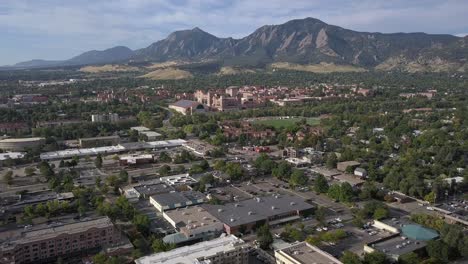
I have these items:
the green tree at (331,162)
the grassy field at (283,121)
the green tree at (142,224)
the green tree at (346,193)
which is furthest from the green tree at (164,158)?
the grassy field at (283,121)

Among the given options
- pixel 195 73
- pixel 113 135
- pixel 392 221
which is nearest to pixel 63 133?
pixel 113 135

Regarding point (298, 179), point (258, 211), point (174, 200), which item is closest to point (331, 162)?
point (298, 179)

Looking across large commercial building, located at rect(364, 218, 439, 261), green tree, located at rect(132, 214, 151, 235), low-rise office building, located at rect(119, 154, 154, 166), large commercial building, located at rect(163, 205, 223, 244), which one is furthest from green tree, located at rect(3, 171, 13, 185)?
large commercial building, located at rect(364, 218, 439, 261)

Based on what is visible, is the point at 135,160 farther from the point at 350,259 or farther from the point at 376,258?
the point at 376,258

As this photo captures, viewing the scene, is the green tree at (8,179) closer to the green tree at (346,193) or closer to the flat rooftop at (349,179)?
the green tree at (346,193)

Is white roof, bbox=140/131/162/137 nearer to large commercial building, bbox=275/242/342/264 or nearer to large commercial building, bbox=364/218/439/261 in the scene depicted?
large commercial building, bbox=364/218/439/261

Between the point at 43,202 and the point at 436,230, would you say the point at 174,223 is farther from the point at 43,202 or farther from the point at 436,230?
the point at 436,230

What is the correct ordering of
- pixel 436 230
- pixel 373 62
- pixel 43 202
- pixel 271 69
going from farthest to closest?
1. pixel 373 62
2. pixel 271 69
3. pixel 43 202
4. pixel 436 230

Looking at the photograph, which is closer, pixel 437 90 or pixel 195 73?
pixel 437 90
